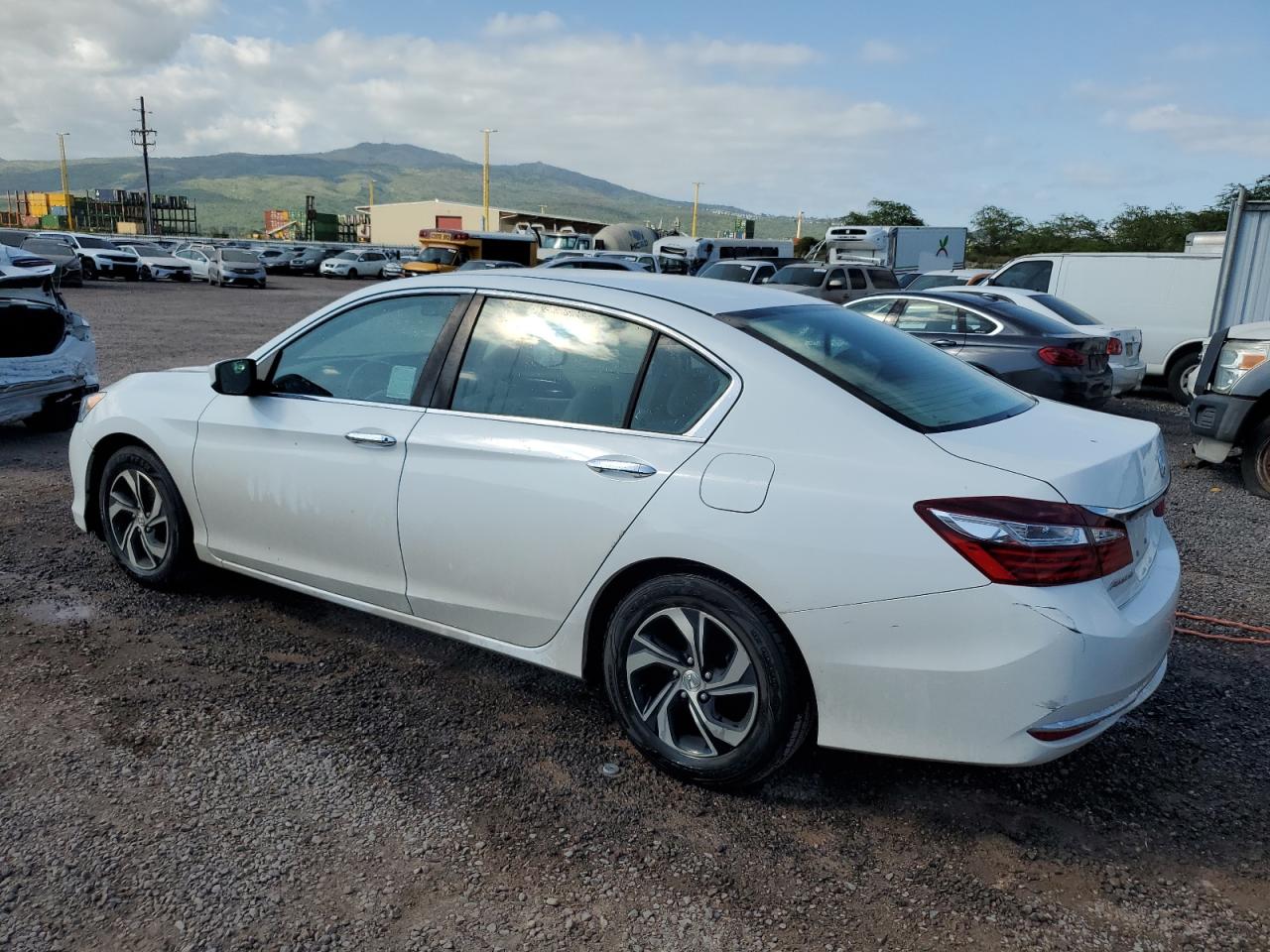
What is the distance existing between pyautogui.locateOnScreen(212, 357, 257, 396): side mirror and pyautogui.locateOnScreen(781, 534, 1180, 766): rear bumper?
8.20 ft

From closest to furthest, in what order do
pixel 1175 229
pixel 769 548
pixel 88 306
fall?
pixel 769 548 < pixel 88 306 < pixel 1175 229

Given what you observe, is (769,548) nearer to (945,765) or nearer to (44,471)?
(945,765)

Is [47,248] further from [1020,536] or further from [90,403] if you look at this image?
[1020,536]

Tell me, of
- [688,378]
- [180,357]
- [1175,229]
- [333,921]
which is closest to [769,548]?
[688,378]

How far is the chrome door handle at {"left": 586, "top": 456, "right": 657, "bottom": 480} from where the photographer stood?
2.97 meters

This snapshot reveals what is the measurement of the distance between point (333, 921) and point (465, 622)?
47.1 inches

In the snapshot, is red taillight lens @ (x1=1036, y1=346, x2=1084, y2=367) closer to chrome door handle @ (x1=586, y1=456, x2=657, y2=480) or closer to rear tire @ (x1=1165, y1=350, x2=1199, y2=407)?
rear tire @ (x1=1165, y1=350, x2=1199, y2=407)

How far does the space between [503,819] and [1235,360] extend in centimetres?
710

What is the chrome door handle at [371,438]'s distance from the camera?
139 inches

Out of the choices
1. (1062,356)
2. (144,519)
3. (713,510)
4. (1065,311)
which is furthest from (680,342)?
(1065,311)

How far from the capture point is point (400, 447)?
11.5 ft

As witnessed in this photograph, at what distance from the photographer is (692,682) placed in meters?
2.98

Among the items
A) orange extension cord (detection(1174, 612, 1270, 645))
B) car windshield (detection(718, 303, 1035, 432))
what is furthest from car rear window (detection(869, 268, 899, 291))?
car windshield (detection(718, 303, 1035, 432))

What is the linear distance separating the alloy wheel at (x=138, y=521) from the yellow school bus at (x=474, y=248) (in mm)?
35264
